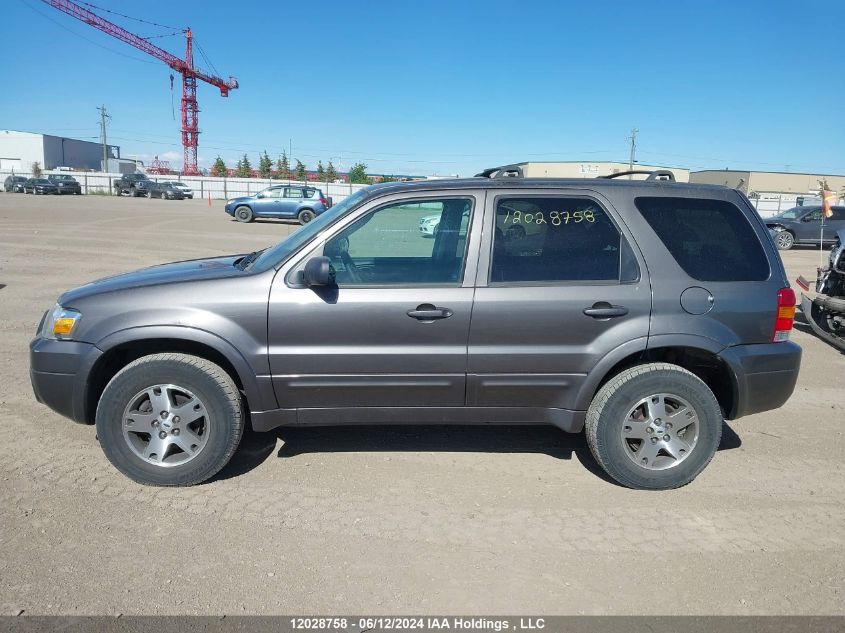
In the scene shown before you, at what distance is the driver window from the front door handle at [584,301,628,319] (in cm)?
81

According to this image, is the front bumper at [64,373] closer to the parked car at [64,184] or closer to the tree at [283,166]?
the parked car at [64,184]

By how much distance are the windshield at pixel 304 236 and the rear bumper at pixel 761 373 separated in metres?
2.44

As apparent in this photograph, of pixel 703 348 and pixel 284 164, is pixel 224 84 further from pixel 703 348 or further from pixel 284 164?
pixel 703 348

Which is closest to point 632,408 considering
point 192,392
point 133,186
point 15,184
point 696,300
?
point 696,300

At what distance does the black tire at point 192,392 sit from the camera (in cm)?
362

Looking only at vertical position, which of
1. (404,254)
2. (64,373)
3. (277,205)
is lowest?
(64,373)

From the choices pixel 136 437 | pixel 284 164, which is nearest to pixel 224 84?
pixel 284 164

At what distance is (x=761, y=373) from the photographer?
385 cm

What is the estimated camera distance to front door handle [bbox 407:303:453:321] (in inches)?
143

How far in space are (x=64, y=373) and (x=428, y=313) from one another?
2.15m

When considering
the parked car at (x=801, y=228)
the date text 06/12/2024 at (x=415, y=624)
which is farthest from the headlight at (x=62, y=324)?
the parked car at (x=801, y=228)

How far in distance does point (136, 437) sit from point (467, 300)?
6.98ft

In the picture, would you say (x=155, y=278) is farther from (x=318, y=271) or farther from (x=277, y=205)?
(x=277, y=205)

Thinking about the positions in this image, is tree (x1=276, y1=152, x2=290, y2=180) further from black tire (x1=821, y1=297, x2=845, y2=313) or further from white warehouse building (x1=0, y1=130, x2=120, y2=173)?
black tire (x1=821, y1=297, x2=845, y2=313)
